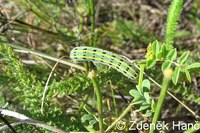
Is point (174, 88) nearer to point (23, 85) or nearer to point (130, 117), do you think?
point (130, 117)

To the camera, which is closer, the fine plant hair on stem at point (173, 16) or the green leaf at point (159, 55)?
the green leaf at point (159, 55)

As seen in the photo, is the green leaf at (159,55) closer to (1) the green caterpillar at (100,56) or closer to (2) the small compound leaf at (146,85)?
(2) the small compound leaf at (146,85)

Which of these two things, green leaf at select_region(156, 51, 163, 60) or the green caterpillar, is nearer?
green leaf at select_region(156, 51, 163, 60)

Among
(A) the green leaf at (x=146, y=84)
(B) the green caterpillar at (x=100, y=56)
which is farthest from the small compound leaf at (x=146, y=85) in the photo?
(B) the green caterpillar at (x=100, y=56)

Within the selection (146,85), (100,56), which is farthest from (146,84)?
(100,56)

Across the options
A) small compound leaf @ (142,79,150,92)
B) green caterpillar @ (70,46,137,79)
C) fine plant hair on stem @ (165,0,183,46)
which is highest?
fine plant hair on stem @ (165,0,183,46)

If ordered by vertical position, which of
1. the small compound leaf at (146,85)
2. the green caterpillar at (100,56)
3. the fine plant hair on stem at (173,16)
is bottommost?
the small compound leaf at (146,85)

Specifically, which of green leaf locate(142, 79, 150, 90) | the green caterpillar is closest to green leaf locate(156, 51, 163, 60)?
green leaf locate(142, 79, 150, 90)

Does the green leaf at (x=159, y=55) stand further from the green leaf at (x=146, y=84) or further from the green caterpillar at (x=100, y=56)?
the green caterpillar at (x=100, y=56)

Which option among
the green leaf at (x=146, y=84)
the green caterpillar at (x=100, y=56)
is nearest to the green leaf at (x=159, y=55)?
the green leaf at (x=146, y=84)

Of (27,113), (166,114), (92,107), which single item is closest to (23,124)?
(27,113)

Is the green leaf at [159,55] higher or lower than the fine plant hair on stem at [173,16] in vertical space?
lower

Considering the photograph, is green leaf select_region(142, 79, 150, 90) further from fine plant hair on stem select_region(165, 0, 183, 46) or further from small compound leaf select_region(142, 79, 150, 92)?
fine plant hair on stem select_region(165, 0, 183, 46)
